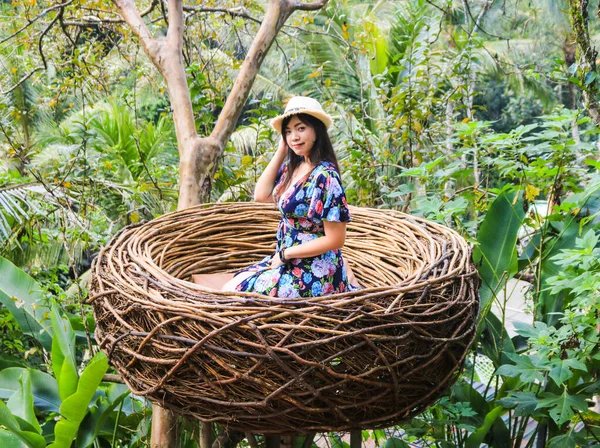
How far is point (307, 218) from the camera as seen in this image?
2.02 metres

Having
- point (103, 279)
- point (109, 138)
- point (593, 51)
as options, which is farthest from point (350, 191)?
point (109, 138)

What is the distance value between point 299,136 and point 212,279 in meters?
0.64

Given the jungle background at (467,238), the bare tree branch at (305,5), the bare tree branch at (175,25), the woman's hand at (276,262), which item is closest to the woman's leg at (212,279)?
the woman's hand at (276,262)

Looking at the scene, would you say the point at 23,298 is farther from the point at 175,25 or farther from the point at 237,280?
the point at 175,25

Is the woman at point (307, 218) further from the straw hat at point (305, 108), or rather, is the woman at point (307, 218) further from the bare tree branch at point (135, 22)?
the bare tree branch at point (135, 22)

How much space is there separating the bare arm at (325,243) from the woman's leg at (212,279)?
0.44 meters

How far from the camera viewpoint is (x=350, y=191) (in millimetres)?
3260

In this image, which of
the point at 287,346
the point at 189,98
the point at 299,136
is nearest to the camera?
the point at 287,346

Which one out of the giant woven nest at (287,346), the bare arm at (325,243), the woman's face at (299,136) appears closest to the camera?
the giant woven nest at (287,346)

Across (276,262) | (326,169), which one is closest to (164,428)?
(276,262)

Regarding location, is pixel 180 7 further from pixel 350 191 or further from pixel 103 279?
pixel 103 279

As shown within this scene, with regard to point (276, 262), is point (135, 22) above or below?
above

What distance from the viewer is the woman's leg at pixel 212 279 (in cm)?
220

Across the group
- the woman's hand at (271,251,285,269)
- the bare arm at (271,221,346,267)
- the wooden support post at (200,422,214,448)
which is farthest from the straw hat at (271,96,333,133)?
the wooden support post at (200,422,214,448)
